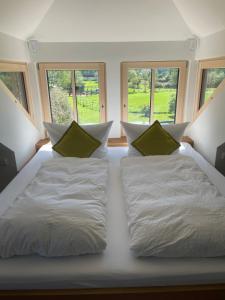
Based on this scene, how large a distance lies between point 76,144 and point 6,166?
2.39ft

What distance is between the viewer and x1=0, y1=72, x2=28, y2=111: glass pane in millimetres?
2568

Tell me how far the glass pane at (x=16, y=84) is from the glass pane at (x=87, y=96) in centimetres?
70

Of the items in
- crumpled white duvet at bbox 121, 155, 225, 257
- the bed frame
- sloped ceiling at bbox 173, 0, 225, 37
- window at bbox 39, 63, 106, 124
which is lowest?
the bed frame

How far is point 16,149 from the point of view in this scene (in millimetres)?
2551

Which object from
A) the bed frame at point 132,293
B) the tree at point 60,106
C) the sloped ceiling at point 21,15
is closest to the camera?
the bed frame at point 132,293

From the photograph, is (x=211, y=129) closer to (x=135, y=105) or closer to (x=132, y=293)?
(x=135, y=105)

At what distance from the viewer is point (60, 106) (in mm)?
3369

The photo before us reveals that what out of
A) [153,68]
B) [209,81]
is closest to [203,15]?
[209,81]

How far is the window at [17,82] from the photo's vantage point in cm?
252

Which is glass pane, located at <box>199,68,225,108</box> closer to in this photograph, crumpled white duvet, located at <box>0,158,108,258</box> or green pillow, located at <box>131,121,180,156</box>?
green pillow, located at <box>131,121,180,156</box>

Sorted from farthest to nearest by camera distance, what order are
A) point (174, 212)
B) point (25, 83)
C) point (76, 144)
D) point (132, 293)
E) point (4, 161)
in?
point (25, 83) < point (76, 144) < point (4, 161) < point (174, 212) < point (132, 293)

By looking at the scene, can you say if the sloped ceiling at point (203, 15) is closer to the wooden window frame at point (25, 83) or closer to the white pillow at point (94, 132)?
the white pillow at point (94, 132)

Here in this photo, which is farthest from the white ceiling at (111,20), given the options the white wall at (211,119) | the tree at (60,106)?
the tree at (60,106)

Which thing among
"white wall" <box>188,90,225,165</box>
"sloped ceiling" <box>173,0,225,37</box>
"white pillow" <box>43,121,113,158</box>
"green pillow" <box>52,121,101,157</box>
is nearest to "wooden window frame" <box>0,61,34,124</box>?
"white pillow" <box>43,121,113,158</box>
